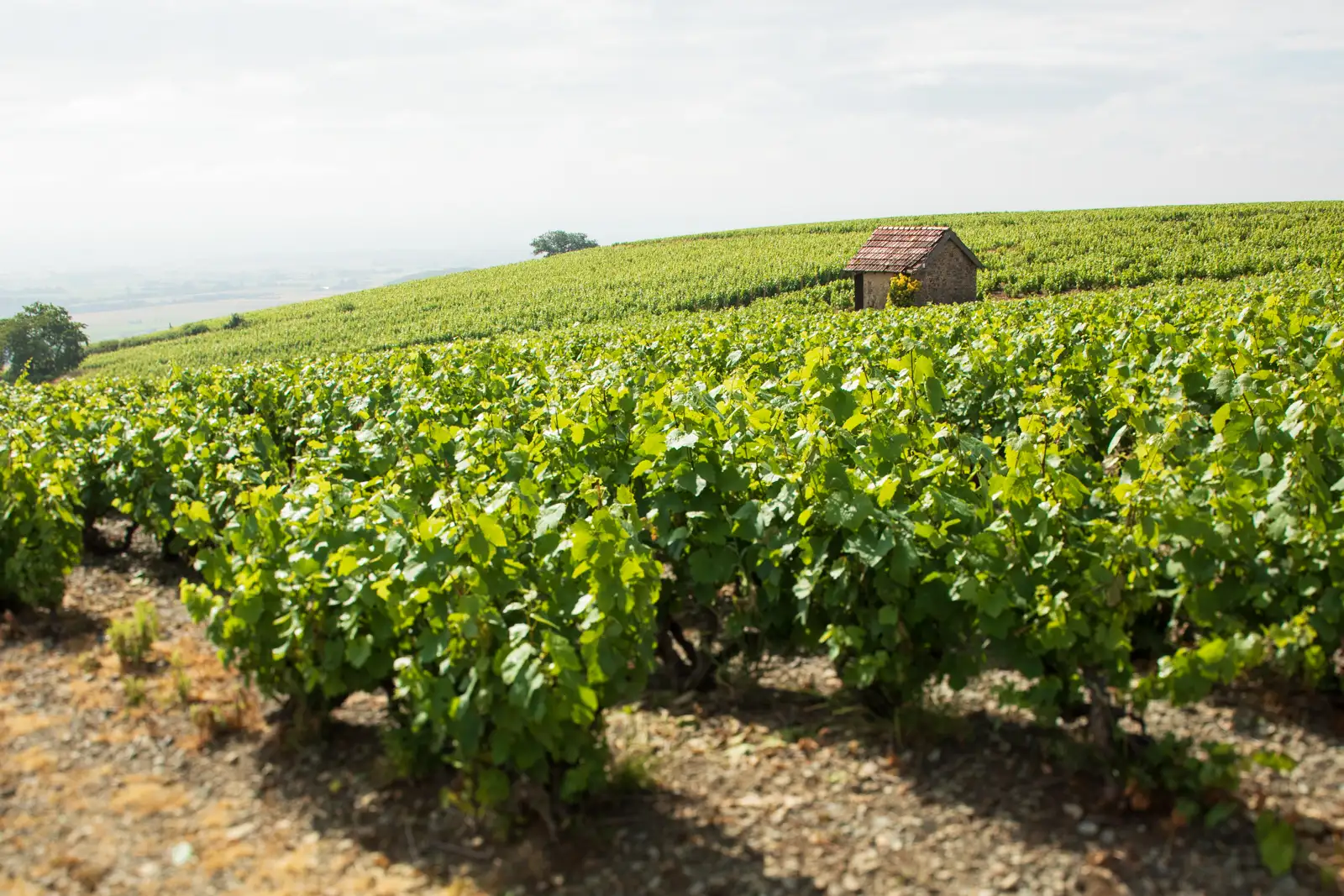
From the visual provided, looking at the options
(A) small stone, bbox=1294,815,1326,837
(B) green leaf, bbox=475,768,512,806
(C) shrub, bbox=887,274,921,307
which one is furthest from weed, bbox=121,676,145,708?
(C) shrub, bbox=887,274,921,307

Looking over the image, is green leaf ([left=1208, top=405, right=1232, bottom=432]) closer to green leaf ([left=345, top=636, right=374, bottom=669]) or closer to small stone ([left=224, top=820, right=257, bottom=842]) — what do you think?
green leaf ([left=345, top=636, right=374, bottom=669])

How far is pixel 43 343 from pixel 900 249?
64826mm

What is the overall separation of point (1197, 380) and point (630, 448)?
4670mm

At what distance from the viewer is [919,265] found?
121ft

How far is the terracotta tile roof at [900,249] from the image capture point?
36969 mm

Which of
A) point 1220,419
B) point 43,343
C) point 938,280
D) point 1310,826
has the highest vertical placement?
point 43,343

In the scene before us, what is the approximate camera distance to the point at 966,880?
13.1ft

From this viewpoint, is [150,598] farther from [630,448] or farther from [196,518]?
[630,448]

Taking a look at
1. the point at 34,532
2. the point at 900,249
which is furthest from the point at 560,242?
the point at 34,532

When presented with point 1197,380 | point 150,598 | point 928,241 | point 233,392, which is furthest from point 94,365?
point 1197,380

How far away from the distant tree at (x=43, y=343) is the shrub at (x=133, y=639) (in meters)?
73.8

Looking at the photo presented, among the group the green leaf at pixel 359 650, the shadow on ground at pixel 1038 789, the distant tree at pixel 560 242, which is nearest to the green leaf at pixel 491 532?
the green leaf at pixel 359 650

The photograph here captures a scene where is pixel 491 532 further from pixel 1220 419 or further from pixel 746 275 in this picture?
pixel 746 275

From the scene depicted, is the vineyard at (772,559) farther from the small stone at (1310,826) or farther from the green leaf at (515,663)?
the small stone at (1310,826)
